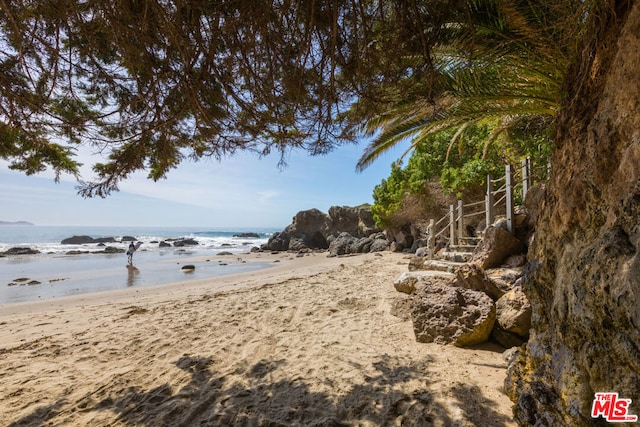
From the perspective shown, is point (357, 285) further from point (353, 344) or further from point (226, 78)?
point (226, 78)

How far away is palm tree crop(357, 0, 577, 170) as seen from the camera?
2930 millimetres

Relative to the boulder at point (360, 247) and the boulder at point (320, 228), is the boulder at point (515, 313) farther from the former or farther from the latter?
the boulder at point (320, 228)

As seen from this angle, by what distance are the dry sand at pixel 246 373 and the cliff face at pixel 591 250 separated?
2.15 feet

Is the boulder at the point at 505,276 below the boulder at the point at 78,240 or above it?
above

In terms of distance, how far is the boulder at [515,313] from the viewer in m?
3.60

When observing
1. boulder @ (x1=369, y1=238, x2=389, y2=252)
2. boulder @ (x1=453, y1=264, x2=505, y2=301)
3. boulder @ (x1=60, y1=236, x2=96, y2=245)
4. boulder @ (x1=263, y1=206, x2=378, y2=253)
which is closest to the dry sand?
boulder @ (x1=453, y1=264, x2=505, y2=301)

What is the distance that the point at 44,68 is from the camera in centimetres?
284

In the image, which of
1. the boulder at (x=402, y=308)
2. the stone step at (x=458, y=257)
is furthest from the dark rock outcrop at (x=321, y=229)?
the boulder at (x=402, y=308)

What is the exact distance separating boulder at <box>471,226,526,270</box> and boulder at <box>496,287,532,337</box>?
2.01m

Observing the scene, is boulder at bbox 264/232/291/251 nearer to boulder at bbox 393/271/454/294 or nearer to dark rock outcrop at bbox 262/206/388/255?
dark rock outcrop at bbox 262/206/388/255

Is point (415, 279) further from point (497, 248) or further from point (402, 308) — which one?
point (497, 248)

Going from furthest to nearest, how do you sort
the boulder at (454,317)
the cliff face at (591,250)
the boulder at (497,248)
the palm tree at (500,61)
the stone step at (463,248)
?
the stone step at (463,248) → the boulder at (497,248) → the boulder at (454,317) → the palm tree at (500,61) → the cliff face at (591,250)

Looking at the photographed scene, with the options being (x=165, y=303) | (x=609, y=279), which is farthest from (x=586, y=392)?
(x=165, y=303)

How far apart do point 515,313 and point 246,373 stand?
343 cm
